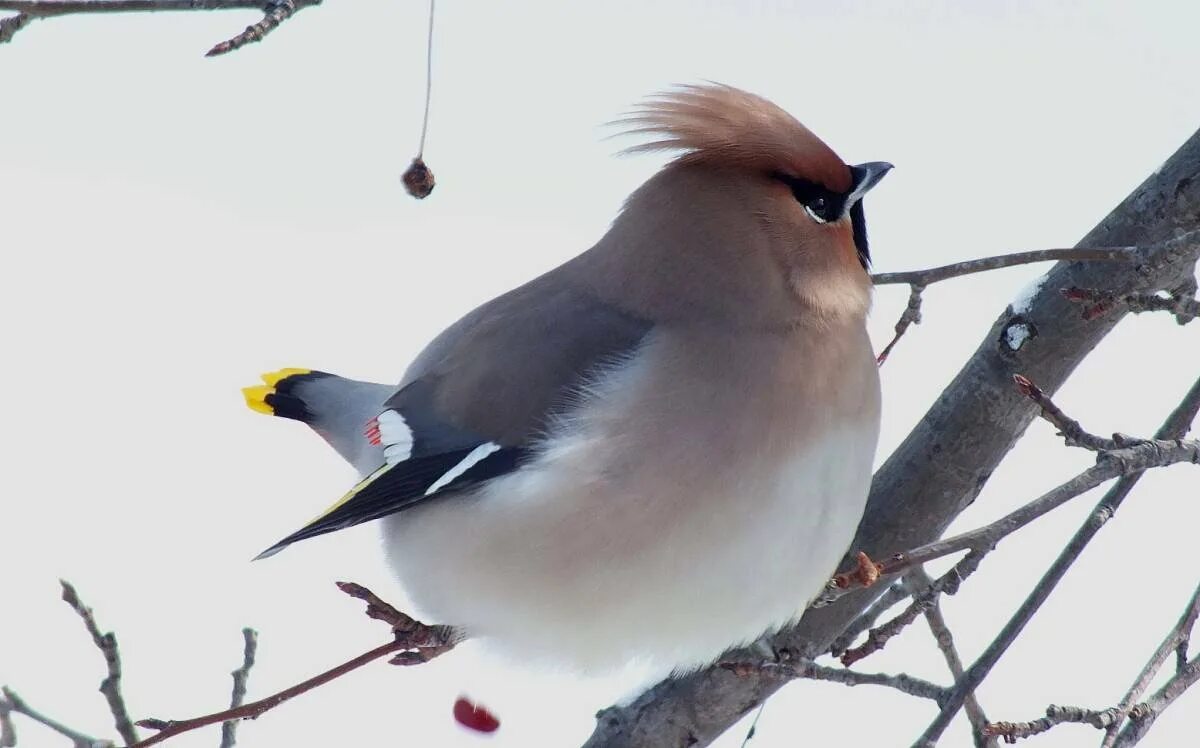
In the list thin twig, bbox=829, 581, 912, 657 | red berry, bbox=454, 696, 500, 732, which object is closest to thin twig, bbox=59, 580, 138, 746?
red berry, bbox=454, 696, 500, 732

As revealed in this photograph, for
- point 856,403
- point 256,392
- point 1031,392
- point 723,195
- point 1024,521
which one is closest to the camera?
point 1024,521

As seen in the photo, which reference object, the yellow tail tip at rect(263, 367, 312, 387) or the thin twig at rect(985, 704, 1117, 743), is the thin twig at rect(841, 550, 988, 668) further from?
the yellow tail tip at rect(263, 367, 312, 387)

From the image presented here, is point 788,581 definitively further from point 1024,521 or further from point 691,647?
point 1024,521

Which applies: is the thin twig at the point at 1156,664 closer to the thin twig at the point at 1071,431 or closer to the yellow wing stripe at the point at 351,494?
the thin twig at the point at 1071,431

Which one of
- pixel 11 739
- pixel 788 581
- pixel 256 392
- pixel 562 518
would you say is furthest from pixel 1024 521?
pixel 256 392

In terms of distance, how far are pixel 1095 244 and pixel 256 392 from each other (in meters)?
2.45

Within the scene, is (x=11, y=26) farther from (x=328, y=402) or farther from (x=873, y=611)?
(x=873, y=611)

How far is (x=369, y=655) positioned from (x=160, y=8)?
49.6 inches

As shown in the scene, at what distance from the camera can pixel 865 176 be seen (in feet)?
12.3

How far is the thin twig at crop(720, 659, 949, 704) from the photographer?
2719mm

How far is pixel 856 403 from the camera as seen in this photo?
3514 millimetres

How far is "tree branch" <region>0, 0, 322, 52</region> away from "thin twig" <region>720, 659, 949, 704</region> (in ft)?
5.20

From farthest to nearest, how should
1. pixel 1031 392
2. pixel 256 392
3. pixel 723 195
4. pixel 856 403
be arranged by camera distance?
pixel 256 392, pixel 723 195, pixel 856 403, pixel 1031 392

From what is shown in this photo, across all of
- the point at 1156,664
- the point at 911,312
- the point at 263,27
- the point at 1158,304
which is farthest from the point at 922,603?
the point at 263,27
